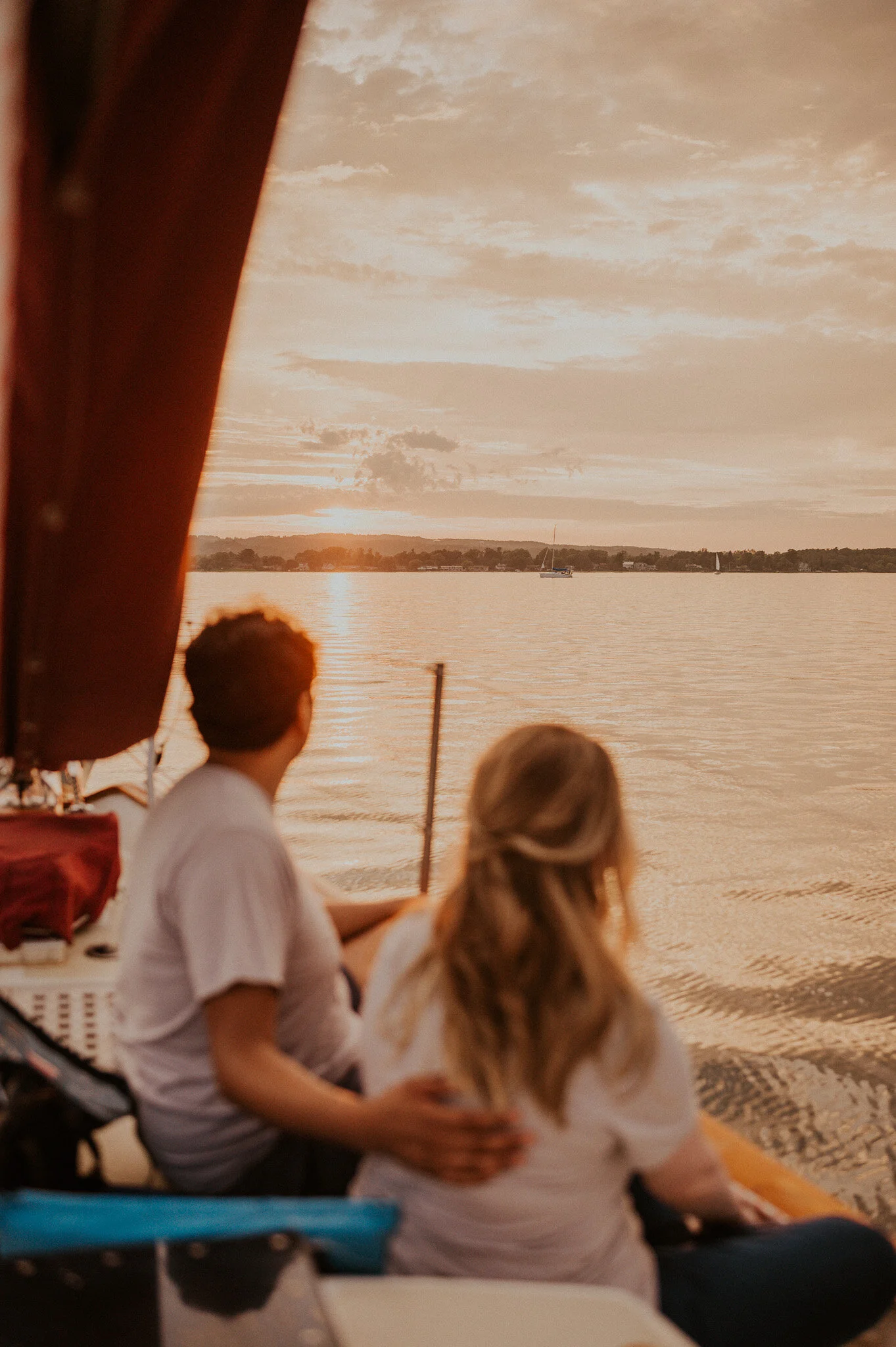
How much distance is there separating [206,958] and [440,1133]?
385 millimetres

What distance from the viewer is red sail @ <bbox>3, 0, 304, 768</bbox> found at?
1.11m

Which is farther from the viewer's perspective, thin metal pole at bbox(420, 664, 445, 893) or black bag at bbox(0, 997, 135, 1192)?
thin metal pole at bbox(420, 664, 445, 893)

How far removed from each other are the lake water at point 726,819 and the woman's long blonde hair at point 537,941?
62 cm

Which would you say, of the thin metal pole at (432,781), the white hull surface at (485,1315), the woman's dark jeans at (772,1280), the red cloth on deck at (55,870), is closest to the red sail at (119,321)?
the white hull surface at (485,1315)

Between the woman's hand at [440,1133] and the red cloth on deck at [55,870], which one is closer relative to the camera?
the woman's hand at [440,1133]

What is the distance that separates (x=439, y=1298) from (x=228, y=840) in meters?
0.62

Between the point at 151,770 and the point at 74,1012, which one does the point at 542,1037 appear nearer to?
the point at 151,770

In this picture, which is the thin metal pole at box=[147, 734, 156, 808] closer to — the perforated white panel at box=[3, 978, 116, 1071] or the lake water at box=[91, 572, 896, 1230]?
the lake water at box=[91, 572, 896, 1230]

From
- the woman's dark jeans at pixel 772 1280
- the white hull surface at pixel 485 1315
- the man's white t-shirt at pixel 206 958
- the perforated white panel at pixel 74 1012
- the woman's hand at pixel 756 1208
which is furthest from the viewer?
the perforated white panel at pixel 74 1012

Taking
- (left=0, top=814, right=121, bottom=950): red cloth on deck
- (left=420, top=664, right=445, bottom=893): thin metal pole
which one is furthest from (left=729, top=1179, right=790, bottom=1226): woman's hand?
(left=0, top=814, right=121, bottom=950): red cloth on deck

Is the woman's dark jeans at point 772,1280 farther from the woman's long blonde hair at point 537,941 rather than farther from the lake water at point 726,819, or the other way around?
the lake water at point 726,819

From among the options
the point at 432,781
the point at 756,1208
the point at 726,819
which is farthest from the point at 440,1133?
the point at 726,819

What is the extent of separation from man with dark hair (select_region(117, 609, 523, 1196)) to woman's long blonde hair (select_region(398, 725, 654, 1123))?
0.09 metres

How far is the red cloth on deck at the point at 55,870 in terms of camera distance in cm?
332
